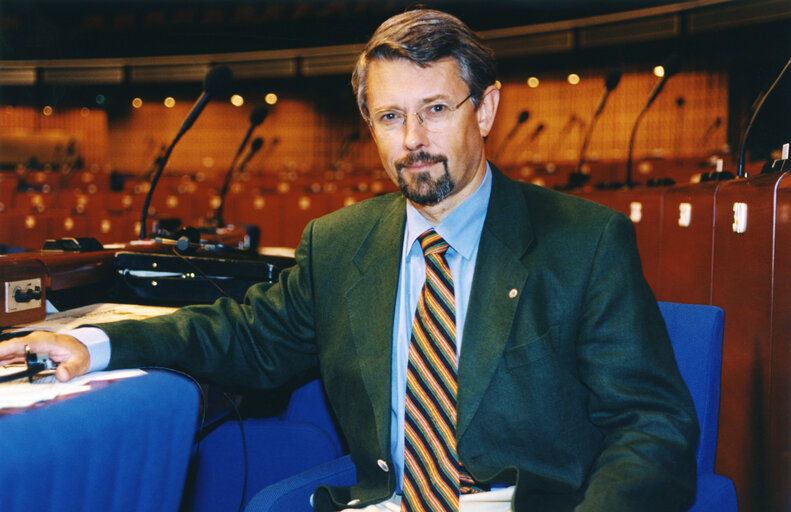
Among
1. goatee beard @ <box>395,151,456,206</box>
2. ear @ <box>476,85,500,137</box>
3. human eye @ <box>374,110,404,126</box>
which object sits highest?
ear @ <box>476,85,500,137</box>

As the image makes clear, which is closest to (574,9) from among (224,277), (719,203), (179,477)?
(719,203)

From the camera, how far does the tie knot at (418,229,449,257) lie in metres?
1.13

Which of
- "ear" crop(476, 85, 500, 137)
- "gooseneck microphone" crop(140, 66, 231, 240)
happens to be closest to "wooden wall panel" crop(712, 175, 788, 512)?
"ear" crop(476, 85, 500, 137)

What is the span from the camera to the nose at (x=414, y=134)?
1138 mm

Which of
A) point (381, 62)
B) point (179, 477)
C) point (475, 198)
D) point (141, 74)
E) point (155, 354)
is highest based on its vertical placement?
point (141, 74)

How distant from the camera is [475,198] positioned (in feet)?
3.86

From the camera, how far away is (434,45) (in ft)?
3.66

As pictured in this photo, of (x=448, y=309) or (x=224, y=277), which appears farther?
(x=224, y=277)

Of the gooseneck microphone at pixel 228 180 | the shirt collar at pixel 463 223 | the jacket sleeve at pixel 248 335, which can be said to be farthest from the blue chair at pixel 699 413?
the gooseneck microphone at pixel 228 180

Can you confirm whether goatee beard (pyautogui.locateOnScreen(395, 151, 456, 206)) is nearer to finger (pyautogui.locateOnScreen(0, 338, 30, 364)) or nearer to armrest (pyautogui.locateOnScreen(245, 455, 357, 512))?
armrest (pyautogui.locateOnScreen(245, 455, 357, 512))

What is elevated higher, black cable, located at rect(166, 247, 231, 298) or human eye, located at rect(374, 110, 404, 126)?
human eye, located at rect(374, 110, 404, 126)

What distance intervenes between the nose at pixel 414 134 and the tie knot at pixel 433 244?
0.16 metres

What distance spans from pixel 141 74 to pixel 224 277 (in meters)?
12.7

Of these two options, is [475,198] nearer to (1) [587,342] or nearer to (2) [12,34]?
(1) [587,342]
